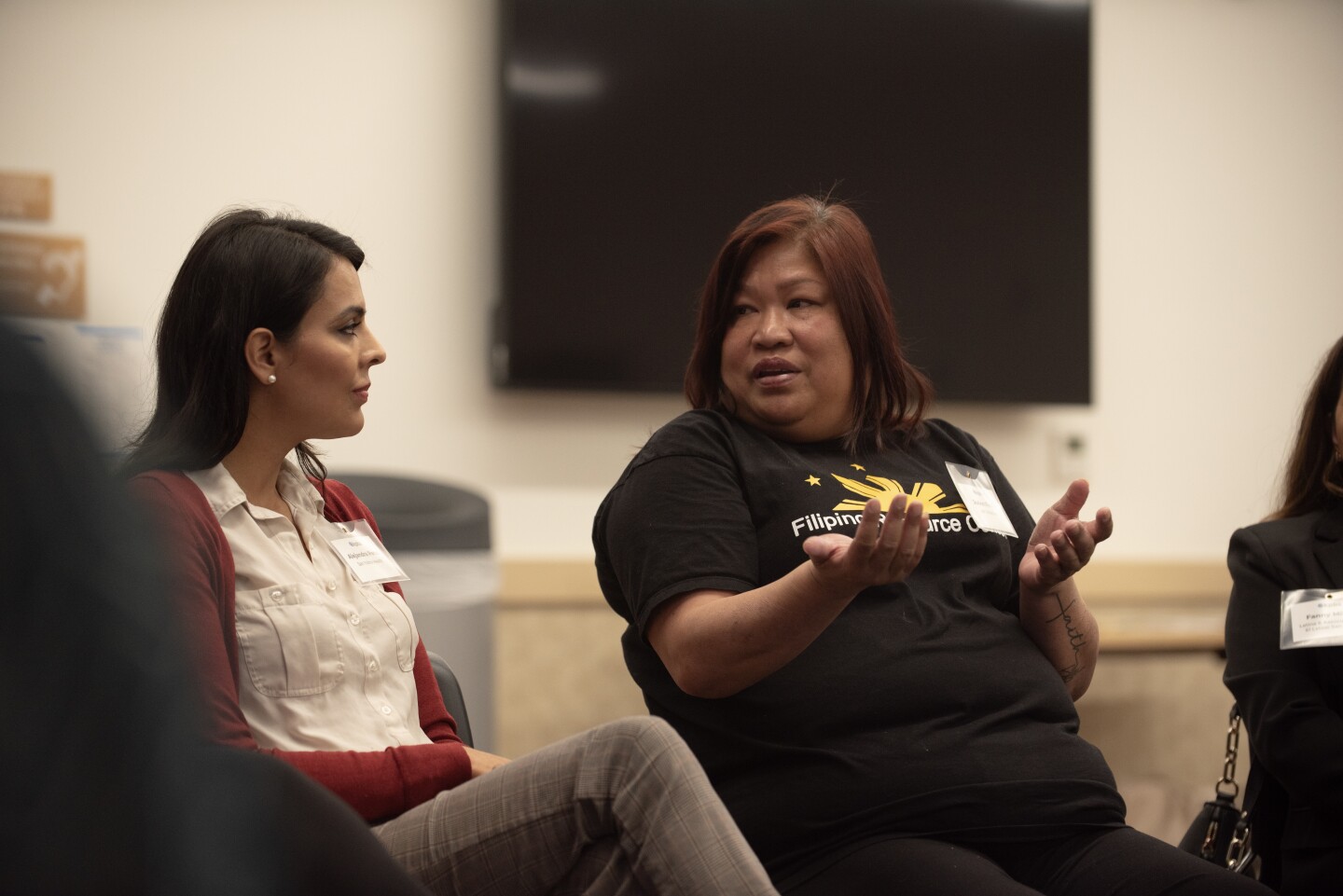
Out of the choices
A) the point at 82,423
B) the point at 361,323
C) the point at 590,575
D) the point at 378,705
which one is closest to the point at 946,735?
the point at 378,705

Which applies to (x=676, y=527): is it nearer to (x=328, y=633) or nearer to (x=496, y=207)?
(x=328, y=633)

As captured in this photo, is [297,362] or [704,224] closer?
[297,362]

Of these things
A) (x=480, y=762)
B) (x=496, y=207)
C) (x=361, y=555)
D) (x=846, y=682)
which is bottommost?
(x=480, y=762)

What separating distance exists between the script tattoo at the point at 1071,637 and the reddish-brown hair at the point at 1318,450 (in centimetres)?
57

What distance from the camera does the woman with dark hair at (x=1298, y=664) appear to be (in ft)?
5.87

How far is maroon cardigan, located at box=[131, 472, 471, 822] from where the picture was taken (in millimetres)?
1331

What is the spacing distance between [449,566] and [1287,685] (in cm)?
179

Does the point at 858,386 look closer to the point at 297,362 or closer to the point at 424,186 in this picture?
the point at 297,362

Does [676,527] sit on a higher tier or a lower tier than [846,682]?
higher

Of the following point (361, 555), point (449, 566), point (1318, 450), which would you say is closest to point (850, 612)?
point (361, 555)

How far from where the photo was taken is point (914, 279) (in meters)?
3.93

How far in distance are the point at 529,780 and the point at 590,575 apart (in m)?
2.22

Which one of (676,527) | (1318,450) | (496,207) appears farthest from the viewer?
(496,207)

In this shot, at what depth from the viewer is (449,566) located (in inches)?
118
